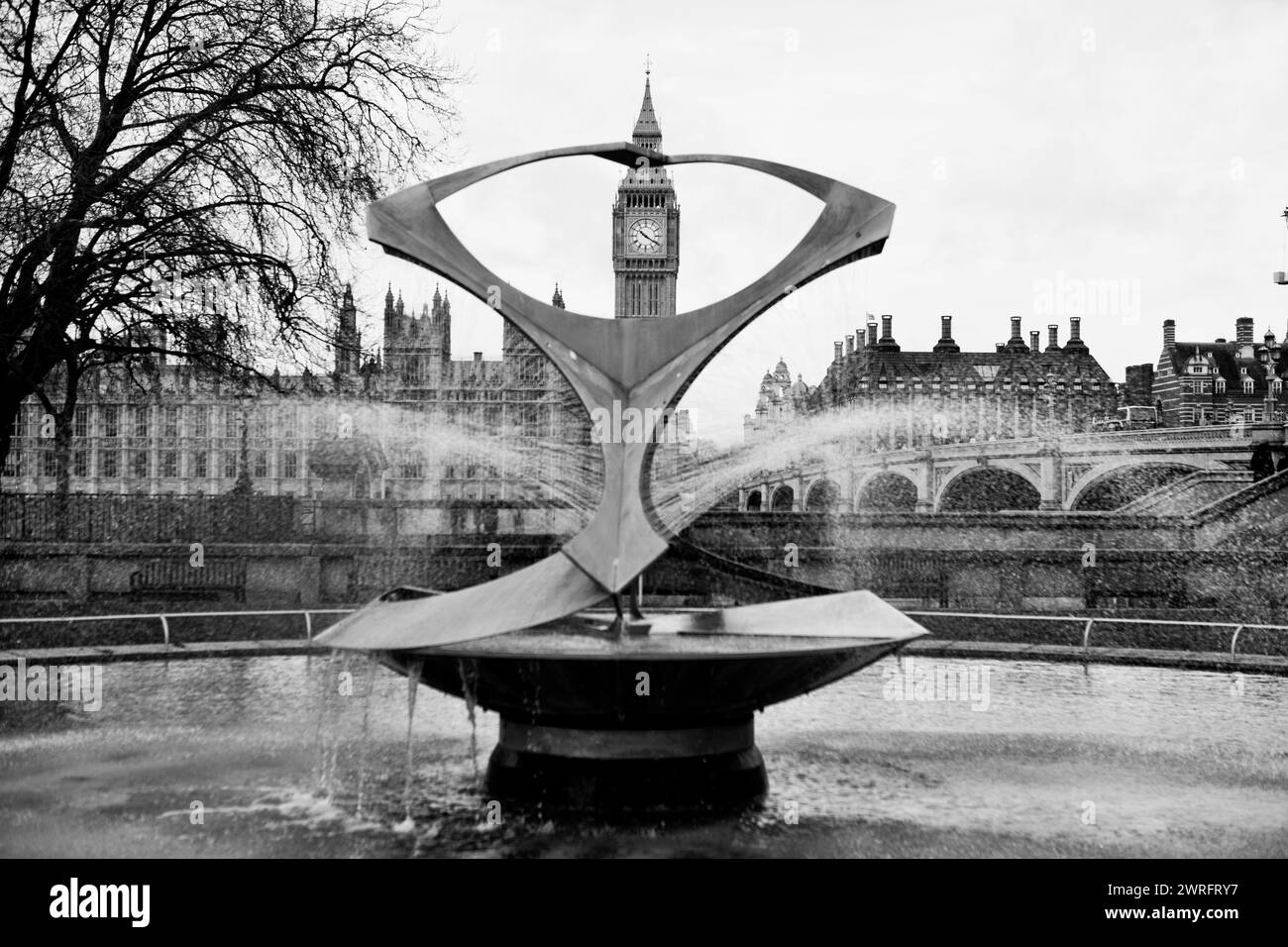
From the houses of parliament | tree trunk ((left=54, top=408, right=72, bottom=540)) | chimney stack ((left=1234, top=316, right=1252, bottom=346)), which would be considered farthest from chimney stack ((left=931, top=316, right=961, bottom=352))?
tree trunk ((left=54, top=408, right=72, bottom=540))

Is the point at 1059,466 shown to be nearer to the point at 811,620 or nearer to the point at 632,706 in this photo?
the point at 811,620

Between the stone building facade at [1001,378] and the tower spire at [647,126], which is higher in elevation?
the tower spire at [647,126]

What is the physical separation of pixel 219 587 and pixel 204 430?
75645mm

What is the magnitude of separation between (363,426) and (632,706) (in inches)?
971

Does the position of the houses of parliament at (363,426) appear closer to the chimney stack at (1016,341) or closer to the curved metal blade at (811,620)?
the curved metal blade at (811,620)

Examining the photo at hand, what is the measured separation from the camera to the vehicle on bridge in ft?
268

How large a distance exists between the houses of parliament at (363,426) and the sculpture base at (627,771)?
2.99 metres

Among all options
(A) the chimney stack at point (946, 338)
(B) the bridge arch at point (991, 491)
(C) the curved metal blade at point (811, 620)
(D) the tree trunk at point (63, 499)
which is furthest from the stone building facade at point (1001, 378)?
(C) the curved metal blade at point (811, 620)

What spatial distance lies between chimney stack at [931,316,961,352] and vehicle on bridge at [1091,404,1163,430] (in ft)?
48.3

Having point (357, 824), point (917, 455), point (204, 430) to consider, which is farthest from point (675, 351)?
point (204, 430)

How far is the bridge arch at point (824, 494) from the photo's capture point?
43.0 meters

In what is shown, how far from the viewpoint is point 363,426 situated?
31047 mm

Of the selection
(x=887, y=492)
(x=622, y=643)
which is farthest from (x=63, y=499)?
(x=887, y=492)

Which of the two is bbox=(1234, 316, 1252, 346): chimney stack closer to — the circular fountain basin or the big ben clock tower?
the big ben clock tower
